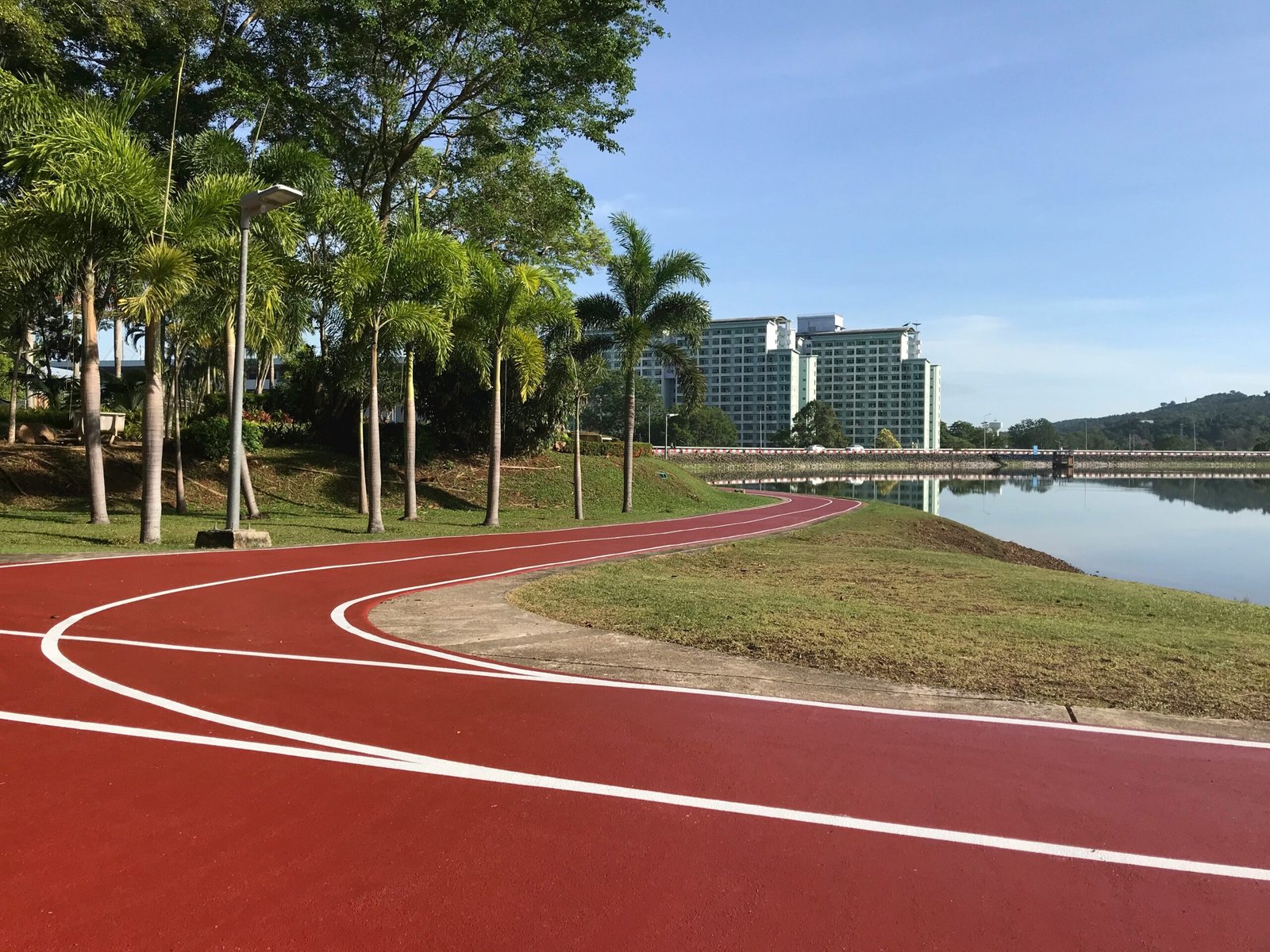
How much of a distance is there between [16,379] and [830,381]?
16372 centimetres

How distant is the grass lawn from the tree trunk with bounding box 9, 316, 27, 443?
21.0m

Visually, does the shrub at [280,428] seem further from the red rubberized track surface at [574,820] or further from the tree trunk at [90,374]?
the red rubberized track surface at [574,820]

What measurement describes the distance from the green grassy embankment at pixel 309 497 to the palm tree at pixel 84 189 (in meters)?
3.24

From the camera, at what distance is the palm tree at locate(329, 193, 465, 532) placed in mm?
18344

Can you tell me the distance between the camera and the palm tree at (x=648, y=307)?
25797mm

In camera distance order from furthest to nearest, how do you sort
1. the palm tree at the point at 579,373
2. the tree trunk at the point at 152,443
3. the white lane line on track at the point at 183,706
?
the palm tree at the point at 579,373, the tree trunk at the point at 152,443, the white lane line on track at the point at 183,706

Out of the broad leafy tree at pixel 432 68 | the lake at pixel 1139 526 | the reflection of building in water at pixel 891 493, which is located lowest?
the lake at pixel 1139 526

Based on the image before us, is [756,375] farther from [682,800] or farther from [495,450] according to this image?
[682,800]

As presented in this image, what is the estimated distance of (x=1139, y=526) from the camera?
3378 centimetres

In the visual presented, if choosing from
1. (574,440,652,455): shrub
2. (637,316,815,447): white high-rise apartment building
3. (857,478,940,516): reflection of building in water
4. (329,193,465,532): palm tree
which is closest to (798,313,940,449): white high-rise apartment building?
(637,316,815,447): white high-rise apartment building

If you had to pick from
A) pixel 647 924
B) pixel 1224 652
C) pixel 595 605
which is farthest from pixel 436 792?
pixel 1224 652

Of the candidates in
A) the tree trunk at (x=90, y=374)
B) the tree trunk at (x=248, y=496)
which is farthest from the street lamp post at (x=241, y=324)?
the tree trunk at (x=248, y=496)

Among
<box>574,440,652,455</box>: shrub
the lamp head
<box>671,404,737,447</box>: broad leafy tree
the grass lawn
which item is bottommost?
the grass lawn

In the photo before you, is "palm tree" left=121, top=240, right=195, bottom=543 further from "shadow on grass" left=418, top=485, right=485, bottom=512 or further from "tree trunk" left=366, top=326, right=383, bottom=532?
"shadow on grass" left=418, top=485, right=485, bottom=512
